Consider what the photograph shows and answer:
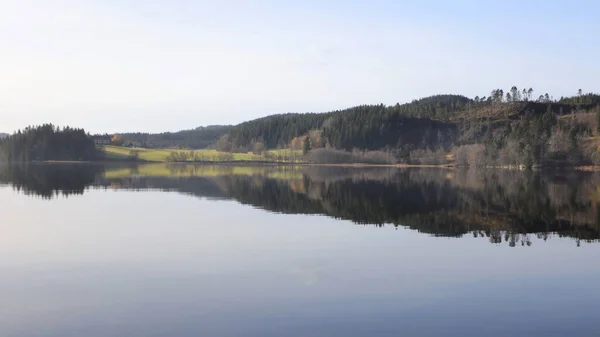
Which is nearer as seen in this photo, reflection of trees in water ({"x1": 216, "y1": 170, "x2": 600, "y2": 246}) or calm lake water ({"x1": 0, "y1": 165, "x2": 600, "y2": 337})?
calm lake water ({"x1": 0, "y1": 165, "x2": 600, "y2": 337})

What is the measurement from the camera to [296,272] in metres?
25.0

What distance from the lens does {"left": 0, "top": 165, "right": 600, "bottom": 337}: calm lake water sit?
58.5 feet

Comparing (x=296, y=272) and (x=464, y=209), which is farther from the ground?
(x=464, y=209)

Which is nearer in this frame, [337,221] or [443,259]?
[443,259]

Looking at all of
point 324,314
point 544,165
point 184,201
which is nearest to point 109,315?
point 324,314

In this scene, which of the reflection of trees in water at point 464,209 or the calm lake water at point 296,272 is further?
the reflection of trees in water at point 464,209

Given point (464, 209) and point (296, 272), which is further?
point (464, 209)

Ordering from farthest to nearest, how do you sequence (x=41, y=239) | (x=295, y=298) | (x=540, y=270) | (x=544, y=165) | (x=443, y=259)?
(x=544, y=165) < (x=41, y=239) < (x=443, y=259) < (x=540, y=270) < (x=295, y=298)

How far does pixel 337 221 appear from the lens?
43.2m

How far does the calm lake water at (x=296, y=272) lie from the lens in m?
17.8

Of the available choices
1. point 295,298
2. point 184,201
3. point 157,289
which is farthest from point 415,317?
point 184,201

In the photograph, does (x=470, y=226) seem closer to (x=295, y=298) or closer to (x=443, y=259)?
(x=443, y=259)

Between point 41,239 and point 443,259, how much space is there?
71.8 ft

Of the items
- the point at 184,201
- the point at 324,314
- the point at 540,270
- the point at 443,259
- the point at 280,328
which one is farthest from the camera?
the point at 184,201
